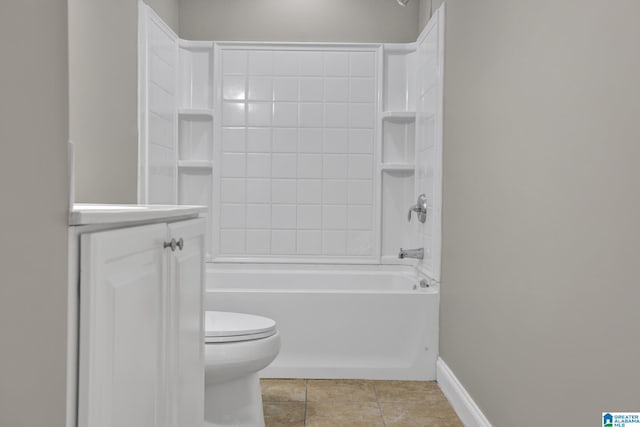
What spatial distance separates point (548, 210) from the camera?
5.70 feet

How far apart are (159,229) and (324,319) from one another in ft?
6.65

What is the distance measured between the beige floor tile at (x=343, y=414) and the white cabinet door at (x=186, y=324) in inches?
37.6

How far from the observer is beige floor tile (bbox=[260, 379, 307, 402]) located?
2.93 meters

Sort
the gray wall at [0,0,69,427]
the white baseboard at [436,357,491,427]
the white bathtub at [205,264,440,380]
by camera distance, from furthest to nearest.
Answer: the white bathtub at [205,264,440,380] < the white baseboard at [436,357,491,427] < the gray wall at [0,0,69,427]

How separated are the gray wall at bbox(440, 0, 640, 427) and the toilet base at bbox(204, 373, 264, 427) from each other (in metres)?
0.88

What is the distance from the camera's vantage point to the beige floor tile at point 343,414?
2.61 metres

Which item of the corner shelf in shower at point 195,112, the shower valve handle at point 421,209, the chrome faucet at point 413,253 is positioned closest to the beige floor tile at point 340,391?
the chrome faucet at point 413,253

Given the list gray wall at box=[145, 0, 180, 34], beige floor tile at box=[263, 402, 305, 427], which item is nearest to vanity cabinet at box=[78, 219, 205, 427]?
beige floor tile at box=[263, 402, 305, 427]

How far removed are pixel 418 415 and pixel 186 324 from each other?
1.49 meters

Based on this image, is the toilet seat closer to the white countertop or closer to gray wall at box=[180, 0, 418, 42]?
the white countertop

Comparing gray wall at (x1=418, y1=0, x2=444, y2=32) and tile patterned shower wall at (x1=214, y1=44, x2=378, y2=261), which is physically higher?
gray wall at (x1=418, y1=0, x2=444, y2=32)

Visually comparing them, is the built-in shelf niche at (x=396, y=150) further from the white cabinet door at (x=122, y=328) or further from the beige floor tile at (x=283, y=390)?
the white cabinet door at (x=122, y=328)

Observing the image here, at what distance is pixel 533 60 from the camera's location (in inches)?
73.8

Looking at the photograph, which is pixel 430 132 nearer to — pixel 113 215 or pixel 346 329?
pixel 346 329
